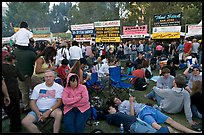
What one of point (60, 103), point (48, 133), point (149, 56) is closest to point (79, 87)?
point (60, 103)

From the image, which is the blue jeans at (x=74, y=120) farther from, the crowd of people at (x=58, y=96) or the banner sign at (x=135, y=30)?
the banner sign at (x=135, y=30)

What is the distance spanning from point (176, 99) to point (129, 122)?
49.6 inches

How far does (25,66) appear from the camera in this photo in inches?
168

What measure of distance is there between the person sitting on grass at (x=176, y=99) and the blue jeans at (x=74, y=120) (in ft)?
6.19

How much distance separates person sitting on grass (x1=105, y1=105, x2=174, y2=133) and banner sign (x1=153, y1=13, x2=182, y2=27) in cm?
906

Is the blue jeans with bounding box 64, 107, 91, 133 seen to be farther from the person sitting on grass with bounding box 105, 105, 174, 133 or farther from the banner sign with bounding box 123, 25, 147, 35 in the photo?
the banner sign with bounding box 123, 25, 147, 35

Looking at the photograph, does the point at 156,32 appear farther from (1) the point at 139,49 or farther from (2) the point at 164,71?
(2) the point at 164,71

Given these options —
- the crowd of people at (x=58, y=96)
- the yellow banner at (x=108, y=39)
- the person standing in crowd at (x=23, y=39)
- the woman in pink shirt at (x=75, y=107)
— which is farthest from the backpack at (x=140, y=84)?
the yellow banner at (x=108, y=39)

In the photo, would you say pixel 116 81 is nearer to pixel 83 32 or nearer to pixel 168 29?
pixel 83 32

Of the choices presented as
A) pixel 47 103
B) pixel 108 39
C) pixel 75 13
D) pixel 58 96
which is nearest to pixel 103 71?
pixel 58 96

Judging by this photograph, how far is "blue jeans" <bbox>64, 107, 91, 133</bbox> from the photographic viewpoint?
3320 millimetres

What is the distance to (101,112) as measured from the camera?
423 cm

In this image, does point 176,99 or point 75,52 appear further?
point 75,52

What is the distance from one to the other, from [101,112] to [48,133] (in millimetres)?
1225
